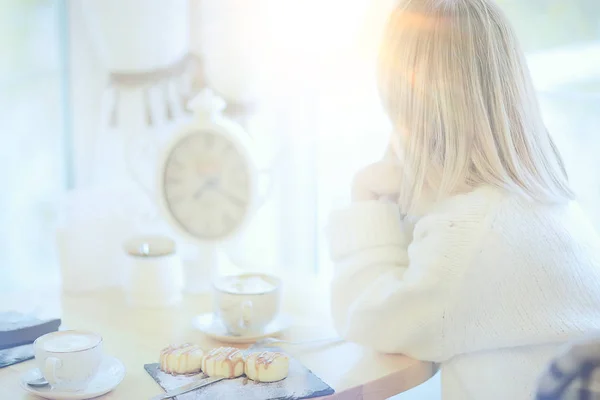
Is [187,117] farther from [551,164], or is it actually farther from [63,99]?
[551,164]

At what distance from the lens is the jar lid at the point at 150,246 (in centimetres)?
128

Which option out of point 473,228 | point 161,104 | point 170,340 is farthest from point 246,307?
point 161,104

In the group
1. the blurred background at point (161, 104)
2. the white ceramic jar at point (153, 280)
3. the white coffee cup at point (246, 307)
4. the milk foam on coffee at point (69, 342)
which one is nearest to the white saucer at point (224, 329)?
the white coffee cup at point (246, 307)

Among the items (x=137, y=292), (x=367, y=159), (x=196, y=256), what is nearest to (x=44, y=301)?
(x=137, y=292)

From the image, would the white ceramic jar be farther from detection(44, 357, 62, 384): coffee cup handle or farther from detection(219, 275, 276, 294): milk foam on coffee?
detection(44, 357, 62, 384): coffee cup handle

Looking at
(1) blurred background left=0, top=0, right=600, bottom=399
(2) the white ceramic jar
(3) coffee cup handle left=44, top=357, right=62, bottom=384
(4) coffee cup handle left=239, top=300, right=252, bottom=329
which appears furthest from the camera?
(1) blurred background left=0, top=0, right=600, bottom=399

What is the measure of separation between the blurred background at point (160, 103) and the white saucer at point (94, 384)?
0.52 meters

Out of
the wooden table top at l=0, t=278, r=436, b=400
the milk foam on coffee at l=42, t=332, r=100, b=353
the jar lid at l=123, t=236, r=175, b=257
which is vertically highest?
the jar lid at l=123, t=236, r=175, b=257

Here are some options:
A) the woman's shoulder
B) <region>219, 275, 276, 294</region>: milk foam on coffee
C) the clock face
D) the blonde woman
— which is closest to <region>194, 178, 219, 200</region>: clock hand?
the clock face

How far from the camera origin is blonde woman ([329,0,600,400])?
0.86 m

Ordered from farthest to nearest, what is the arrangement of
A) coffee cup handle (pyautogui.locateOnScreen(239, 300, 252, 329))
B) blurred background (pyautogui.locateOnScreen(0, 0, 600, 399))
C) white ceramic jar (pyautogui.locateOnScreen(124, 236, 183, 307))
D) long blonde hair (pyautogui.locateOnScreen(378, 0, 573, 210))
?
blurred background (pyautogui.locateOnScreen(0, 0, 600, 399)) < white ceramic jar (pyautogui.locateOnScreen(124, 236, 183, 307)) < coffee cup handle (pyautogui.locateOnScreen(239, 300, 252, 329)) < long blonde hair (pyautogui.locateOnScreen(378, 0, 573, 210))

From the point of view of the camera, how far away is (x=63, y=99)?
1540mm

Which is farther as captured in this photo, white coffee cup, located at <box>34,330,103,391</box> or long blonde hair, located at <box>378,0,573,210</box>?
long blonde hair, located at <box>378,0,573,210</box>

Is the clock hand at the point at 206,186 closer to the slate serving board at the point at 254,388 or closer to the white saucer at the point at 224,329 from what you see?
the white saucer at the point at 224,329
